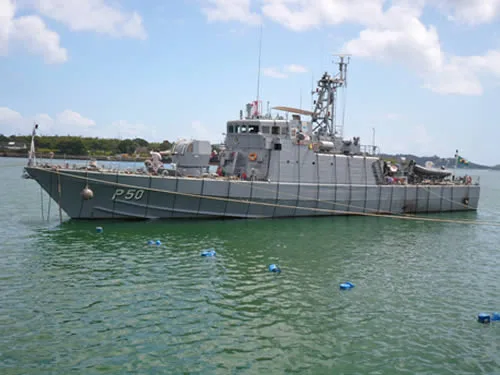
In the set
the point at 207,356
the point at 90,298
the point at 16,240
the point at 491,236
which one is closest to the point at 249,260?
the point at 90,298

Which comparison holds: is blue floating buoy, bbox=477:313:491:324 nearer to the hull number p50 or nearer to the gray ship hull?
the gray ship hull

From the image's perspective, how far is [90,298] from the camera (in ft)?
44.3

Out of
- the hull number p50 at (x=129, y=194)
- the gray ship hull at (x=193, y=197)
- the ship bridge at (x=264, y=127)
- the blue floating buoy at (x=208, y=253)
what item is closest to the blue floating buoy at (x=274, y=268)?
the blue floating buoy at (x=208, y=253)

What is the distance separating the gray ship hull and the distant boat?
0.05m

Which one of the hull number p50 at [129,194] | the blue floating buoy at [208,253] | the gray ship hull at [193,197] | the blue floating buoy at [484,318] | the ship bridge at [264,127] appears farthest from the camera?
the ship bridge at [264,127]

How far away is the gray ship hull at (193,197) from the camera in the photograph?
962 inches

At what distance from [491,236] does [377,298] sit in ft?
56.6

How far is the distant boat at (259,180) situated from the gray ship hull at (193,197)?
5 centimetres

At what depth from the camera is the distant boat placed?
24.9m

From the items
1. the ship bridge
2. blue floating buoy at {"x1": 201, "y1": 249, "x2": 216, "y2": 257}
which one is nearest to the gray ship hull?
the ship bridge

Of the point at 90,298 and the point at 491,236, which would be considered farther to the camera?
the point at 491,236

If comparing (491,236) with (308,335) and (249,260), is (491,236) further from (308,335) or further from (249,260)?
(308,335)

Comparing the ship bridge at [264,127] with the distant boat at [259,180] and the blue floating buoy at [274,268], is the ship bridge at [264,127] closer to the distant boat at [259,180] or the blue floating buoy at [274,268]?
the distant boat at [259,180]

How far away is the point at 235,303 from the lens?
13.7 m
